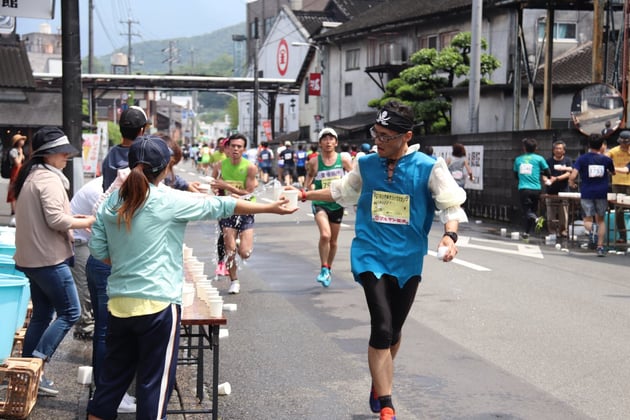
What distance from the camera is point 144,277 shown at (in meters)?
4.72

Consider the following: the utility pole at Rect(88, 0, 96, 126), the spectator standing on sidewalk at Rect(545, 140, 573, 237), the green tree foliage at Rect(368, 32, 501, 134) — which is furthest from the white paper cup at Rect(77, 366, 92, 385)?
the utility pole at Rect(88, 0, 96, 126)

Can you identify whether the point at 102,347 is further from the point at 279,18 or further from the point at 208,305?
the point at 279,18

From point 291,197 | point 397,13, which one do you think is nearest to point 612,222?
point 291,197

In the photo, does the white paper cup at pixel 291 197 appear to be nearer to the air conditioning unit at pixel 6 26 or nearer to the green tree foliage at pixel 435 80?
the air conditioning unit at pixel 6 26

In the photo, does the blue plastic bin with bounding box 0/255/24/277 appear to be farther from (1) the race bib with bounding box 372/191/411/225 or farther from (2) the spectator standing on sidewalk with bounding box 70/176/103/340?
(1) the race bib with bounding box 372/191/411/225

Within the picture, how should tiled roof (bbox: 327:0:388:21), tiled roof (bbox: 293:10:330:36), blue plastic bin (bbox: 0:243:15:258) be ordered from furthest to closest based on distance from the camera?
tiled roof (bbox: 293:10:330:36) → tiled roof (bbox: 327:0:388:21) → blue plastic bin (bbox: 0:243:15:258)

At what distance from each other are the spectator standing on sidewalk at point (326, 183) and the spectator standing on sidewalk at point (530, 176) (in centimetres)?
691

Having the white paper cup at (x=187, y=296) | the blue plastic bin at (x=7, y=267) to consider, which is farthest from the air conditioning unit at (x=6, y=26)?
the white paper cup at (x=187, y=296)

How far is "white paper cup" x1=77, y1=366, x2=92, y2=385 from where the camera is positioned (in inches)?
274

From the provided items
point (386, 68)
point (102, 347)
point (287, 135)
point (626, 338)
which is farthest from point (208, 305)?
point (287, 135)

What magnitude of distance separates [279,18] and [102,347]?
63729 millimetres

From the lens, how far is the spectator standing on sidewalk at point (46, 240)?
636 cm

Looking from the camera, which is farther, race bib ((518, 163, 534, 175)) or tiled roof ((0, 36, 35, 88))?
tiled roof ((0, 36, 35, 88))

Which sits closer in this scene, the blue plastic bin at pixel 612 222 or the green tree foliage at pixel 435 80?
the blue plastic bin at pixel 612 222
